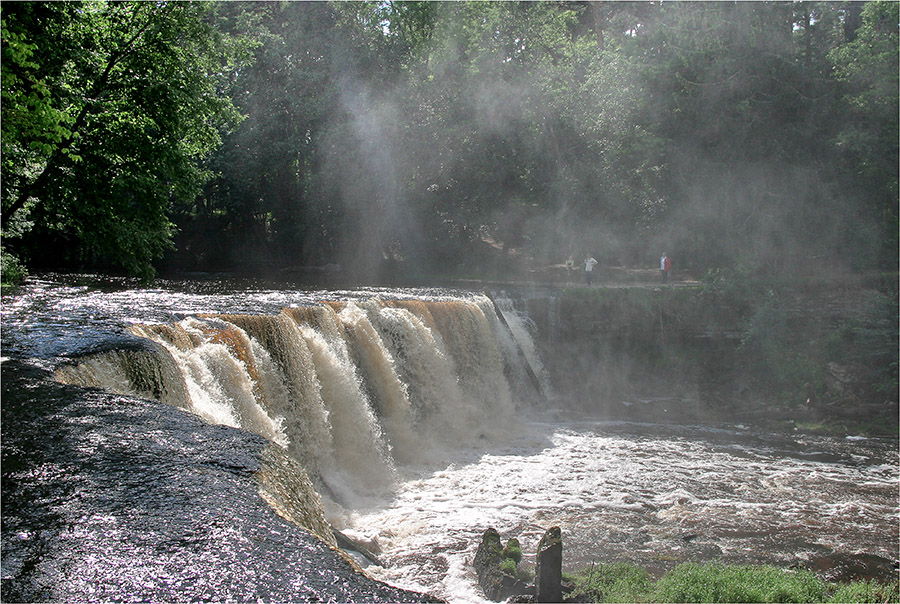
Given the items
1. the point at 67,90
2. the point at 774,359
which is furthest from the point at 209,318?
the point at 774,359

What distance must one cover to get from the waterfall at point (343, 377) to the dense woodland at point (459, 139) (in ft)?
12.1

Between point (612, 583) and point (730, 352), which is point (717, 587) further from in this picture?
point (730, 352)

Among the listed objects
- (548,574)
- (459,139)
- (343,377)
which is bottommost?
(548,574)

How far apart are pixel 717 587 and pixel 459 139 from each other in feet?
82.0

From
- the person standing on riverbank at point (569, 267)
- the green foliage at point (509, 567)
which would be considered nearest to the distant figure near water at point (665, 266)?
the person standing on riverbank at point (569, 267)

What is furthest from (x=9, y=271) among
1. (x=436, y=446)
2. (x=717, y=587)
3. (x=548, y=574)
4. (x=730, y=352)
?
(x=730, y=352)

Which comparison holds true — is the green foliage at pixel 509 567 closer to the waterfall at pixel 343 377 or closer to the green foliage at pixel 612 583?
the green foliage at pixel 612 583

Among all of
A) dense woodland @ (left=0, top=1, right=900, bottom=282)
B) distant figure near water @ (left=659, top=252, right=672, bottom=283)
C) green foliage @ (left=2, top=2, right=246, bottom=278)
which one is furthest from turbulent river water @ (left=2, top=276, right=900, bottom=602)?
distant figure near water @ (left=659, top=252, right=672, bottom=283)

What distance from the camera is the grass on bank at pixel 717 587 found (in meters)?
6.73

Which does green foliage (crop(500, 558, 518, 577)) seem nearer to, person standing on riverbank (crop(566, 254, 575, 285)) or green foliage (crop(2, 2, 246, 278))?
green foliage (crop(2, 2, 246, 278))

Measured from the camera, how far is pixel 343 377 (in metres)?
11.6

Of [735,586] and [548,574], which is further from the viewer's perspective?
[548,574]

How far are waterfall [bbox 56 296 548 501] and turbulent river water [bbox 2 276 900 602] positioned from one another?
0.11ft

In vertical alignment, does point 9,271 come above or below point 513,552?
above
